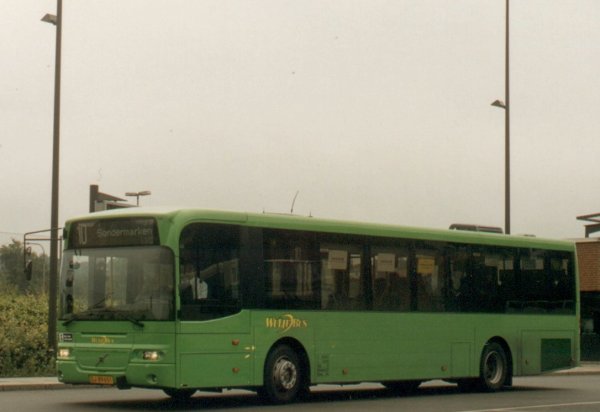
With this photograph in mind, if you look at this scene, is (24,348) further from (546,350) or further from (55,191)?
(546,350)

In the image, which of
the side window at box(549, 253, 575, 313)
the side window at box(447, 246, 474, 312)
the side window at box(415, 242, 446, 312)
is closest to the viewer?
the side window at box(415, 242, 446, 312)

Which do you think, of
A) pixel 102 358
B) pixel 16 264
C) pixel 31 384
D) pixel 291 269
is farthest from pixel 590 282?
pixel 16 264

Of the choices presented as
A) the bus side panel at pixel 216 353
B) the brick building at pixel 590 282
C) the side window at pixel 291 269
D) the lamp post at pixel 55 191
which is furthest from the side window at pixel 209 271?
the brick building at pixel 590 282

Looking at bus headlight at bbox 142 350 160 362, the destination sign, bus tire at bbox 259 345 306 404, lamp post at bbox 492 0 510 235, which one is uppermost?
lamp post at bbox 492 0 510 235

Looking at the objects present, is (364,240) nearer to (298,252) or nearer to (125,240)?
(298,252)

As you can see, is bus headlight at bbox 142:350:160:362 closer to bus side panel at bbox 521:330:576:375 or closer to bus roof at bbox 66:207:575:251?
bus roof at bbox 66:207:575:251

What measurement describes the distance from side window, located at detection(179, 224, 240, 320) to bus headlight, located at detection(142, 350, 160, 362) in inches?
25.9

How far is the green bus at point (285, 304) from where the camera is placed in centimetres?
1834

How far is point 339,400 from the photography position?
2161cm

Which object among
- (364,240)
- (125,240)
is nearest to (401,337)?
(364,240)

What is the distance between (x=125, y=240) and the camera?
61.5ft

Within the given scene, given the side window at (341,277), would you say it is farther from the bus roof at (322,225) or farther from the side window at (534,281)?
the side window at (534,281)

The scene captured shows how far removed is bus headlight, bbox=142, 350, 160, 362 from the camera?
1809 cm

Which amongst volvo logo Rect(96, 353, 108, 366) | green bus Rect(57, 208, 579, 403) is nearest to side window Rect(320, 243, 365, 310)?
green bus Rect(57, 208, 579, 403)
